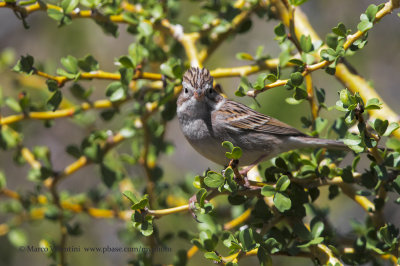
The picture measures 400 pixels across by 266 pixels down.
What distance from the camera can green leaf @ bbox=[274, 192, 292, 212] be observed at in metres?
2.11

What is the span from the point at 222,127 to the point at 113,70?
3144 millimetres

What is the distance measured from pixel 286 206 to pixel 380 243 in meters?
0.62

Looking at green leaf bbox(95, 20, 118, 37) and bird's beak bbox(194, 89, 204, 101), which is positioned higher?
green leaf bbox(95, 20, 118, 37)

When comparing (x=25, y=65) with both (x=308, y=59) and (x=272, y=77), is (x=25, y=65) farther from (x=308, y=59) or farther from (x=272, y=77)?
(x=308, y=59)

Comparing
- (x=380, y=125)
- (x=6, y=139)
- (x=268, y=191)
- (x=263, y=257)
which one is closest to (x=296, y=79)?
(x=380, y=125)

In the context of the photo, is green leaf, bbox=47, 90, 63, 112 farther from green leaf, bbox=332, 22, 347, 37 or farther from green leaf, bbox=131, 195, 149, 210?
green leaf, bbox=332, 22, 347, 37

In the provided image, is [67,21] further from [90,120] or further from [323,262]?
[323,262]

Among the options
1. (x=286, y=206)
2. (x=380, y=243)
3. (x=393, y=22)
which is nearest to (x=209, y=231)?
(x=286, y=206)

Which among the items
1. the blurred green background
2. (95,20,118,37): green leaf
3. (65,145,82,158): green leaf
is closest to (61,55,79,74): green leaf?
(95,20,118,37): green leaf

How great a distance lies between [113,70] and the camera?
603 cm

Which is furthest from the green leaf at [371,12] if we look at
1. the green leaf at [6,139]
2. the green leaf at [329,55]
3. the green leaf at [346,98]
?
the green leaf at [6,139]

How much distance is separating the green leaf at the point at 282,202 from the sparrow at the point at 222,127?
77cm

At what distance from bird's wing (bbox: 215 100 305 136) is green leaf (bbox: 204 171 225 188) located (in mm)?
1152

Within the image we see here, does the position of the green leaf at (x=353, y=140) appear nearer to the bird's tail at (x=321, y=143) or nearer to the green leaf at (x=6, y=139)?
the bird's tail at (x=321, y=143)
